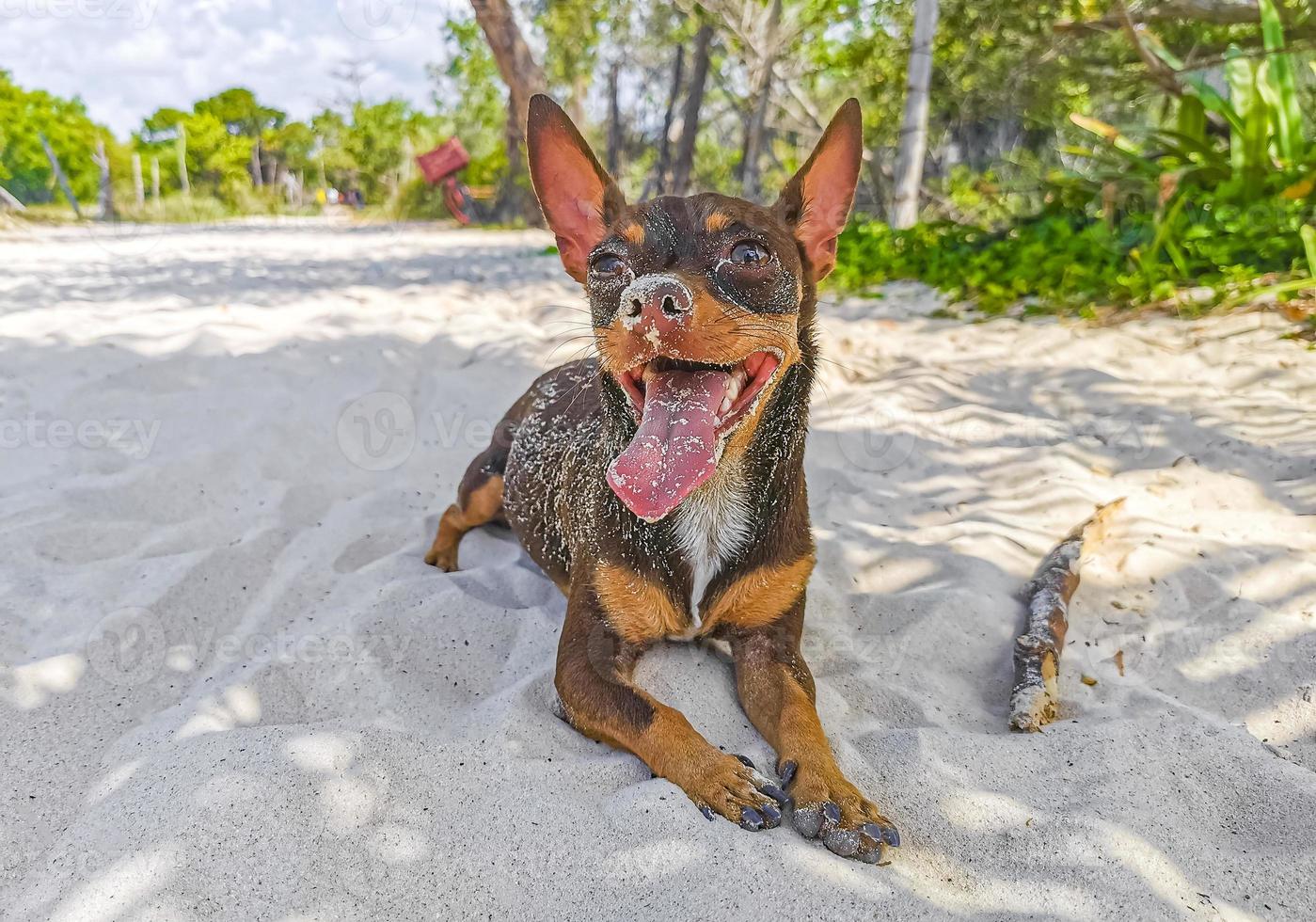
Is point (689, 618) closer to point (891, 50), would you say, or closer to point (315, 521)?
point (315, 521)

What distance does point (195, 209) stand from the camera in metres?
30.7

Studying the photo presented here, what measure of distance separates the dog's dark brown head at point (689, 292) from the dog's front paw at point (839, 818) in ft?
2.50

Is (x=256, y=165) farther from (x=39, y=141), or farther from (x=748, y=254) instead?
(x=748, y=254)

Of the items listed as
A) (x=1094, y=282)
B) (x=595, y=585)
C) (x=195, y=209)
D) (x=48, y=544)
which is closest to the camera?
(x=595, y=585)

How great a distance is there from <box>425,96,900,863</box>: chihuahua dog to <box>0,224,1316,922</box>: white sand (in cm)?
12

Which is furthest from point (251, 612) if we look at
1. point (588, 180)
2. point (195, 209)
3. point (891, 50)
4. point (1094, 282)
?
point (195, 209)

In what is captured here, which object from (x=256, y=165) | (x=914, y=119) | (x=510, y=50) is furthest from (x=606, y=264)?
(x=256, y=165)

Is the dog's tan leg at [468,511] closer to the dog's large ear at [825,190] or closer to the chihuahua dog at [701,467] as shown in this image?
the chihuahua dog at [701,467]

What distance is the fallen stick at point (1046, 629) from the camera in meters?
2.36

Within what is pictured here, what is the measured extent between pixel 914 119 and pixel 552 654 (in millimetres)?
8336

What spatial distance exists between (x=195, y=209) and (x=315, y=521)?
107 feet

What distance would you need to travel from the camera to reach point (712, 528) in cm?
248

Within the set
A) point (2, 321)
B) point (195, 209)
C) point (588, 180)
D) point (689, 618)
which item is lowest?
point (689, 618)

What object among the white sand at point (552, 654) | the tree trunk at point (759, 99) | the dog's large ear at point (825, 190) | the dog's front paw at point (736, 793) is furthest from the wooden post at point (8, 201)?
the dog's front paw at point (736, 793)
